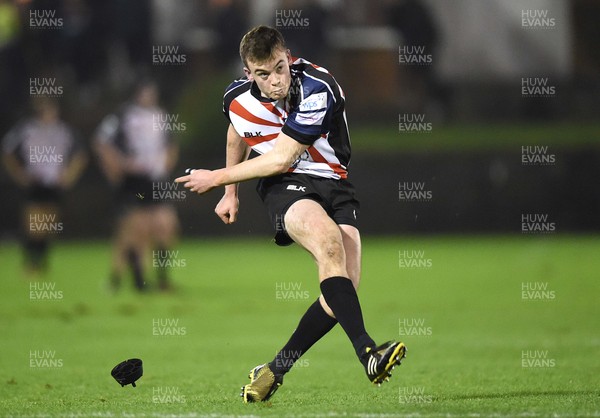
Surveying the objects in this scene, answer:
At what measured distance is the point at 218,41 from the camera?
21.2m

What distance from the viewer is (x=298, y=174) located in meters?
6.44

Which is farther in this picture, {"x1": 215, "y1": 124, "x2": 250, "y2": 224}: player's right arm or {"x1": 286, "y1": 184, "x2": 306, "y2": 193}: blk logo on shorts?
{"x1": 215, "y1": 124, "x2": 250, "y2": 224}: player's right arm

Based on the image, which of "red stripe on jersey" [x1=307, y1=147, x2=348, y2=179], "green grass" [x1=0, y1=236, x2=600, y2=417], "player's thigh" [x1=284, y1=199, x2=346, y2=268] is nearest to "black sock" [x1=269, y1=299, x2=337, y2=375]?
"green grass" [x1=0, y1=236, x2=600, y2=417]

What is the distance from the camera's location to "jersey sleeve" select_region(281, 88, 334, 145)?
20.0ft

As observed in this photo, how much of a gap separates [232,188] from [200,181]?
2.02 feet

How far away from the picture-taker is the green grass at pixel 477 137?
20.0m

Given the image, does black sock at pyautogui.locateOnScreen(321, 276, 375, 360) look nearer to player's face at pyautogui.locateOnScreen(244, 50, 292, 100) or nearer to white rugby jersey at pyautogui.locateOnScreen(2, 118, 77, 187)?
player's face at pyautogui.locateOnScreen(244, 50, 292, 100)

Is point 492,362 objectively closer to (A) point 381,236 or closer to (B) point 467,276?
(B) point 467,276

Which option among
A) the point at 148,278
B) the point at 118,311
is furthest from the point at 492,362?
the point at 148,278

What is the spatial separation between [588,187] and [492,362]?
1189 cm

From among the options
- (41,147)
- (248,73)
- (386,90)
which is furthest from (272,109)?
(386,90)

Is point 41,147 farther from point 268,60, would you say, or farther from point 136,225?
point 268,60

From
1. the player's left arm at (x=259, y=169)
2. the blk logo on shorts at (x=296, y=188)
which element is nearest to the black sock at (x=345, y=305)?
the blk logo on shorts at (x=296, y=188)

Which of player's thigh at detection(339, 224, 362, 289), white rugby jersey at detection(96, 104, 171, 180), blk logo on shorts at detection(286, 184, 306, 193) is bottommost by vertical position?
player's thigh at detection(339, 224, 362, 289)
